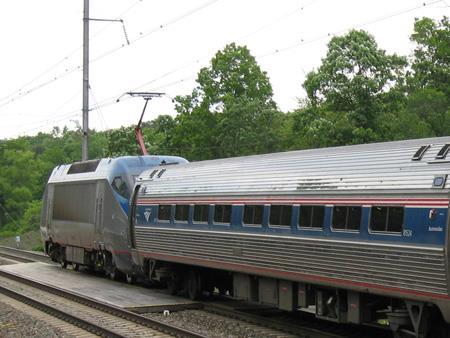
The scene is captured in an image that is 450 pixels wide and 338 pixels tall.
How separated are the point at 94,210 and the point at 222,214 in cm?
796

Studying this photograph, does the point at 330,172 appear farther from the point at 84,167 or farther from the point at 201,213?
the point at 84,167

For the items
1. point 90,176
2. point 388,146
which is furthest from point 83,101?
point 388,146

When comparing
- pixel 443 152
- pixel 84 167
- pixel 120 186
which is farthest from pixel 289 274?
pixel 84 167

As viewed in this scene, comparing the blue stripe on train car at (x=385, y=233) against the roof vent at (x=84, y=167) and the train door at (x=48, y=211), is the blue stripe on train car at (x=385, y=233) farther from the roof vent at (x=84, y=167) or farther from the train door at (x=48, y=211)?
the train door at (x=48, y=211)

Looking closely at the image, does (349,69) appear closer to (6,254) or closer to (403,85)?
(403,85)

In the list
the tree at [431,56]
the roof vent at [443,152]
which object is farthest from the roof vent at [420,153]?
the tree at [431,56]

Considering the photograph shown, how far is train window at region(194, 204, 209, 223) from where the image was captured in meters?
14.4

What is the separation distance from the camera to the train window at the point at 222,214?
1361 centimetres

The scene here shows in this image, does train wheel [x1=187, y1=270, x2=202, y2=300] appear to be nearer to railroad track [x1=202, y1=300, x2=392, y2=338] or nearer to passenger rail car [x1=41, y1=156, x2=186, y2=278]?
railroad track [x1=202, y1=300, x2=392, y2=338]

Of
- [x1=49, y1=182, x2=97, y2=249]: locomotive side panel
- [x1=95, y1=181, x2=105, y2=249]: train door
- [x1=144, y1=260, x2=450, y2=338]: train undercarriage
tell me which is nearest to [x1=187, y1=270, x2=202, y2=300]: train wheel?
[x1=144, y1=260, x2=450, y2=338]: train undercarriage

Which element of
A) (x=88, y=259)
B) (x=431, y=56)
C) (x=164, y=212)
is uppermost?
(x=431, y=56)

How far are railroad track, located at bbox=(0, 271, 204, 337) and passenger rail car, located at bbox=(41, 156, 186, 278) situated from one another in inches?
82.7

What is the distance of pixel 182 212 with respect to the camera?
15.5 meters

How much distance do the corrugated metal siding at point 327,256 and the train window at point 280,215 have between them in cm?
25
